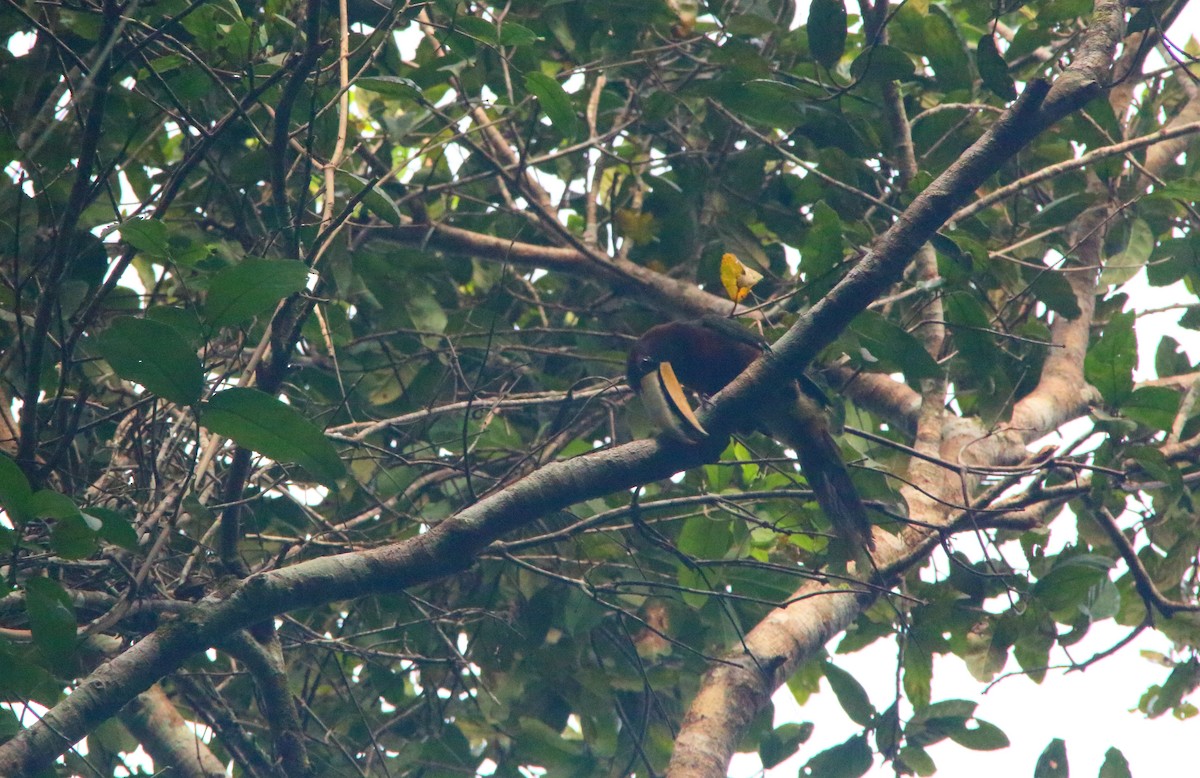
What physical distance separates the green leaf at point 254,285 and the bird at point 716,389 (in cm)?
83

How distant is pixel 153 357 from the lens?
1524 mm

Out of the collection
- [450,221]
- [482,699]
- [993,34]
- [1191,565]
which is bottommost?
[482,699]

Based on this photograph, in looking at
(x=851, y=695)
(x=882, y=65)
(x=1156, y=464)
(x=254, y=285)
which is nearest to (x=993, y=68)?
(x=882, y=65)

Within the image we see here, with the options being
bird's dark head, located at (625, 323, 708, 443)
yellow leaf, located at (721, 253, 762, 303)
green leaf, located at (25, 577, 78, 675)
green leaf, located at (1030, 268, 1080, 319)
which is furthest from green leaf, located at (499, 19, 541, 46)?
green leaf, located at (1030, 268, 1080, 319)

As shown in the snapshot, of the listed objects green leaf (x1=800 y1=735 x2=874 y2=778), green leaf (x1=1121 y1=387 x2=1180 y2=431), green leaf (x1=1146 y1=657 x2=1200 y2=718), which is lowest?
green leaf (x1=800 y1=735 x2=874 y2=778)

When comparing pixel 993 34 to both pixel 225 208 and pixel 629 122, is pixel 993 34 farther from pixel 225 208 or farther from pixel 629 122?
pixel 225 208

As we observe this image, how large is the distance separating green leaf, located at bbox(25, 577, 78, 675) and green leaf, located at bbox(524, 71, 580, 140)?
148 centimetres

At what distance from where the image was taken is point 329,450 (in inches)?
65.7

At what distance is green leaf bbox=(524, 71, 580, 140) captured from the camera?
7.91ft

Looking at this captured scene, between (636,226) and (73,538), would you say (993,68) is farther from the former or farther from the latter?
(73,538)

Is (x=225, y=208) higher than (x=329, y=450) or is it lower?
higher

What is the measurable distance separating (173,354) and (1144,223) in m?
3.02

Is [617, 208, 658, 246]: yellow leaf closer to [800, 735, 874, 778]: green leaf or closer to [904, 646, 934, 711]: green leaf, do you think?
[904, 646, 934, 711]: green leaf

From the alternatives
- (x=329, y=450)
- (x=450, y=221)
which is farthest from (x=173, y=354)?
(x=450, y=221)
